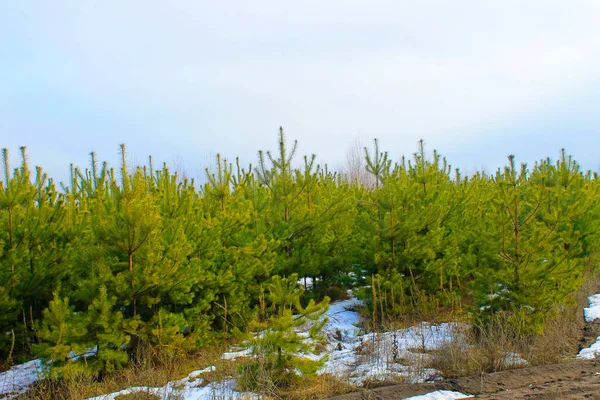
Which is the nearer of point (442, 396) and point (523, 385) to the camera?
point (442, 396)

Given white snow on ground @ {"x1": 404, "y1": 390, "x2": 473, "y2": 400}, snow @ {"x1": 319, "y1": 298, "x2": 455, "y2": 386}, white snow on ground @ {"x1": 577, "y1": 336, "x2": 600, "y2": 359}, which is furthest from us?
white snow on ground @ {"x1": 577, "y1": 336, "x2": 600, "y2": 359}

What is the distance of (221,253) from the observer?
8.20 m

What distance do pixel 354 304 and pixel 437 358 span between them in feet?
11.2

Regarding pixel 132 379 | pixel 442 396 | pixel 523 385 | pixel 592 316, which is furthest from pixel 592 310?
pixel 132 379

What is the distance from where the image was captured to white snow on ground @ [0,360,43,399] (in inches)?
254

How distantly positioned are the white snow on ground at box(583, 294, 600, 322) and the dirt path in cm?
281

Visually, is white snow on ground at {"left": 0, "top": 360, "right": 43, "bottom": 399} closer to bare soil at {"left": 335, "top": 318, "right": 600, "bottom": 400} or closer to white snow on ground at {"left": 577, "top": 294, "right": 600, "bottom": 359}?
bare soil at {"left": 335, "top": 318, "right": 600, "bottom": 400}

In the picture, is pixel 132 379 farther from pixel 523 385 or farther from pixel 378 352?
pixel 523 385

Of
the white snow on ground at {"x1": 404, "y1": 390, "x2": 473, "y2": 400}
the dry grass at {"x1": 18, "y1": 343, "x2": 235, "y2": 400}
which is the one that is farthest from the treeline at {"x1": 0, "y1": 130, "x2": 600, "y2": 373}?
the white snow on ground at {"x1": 404, "y1": 390, "x2": 473, "y2": 400}

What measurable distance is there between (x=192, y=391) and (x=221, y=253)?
265 centimetres

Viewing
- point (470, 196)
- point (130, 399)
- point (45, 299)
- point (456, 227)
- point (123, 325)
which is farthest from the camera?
point (470, 196)

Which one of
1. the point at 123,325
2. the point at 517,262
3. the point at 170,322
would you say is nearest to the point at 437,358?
the point at 517,262

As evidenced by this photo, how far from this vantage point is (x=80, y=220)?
8.47 m

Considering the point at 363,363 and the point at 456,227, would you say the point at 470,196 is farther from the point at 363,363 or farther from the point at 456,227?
the point at 363,363
